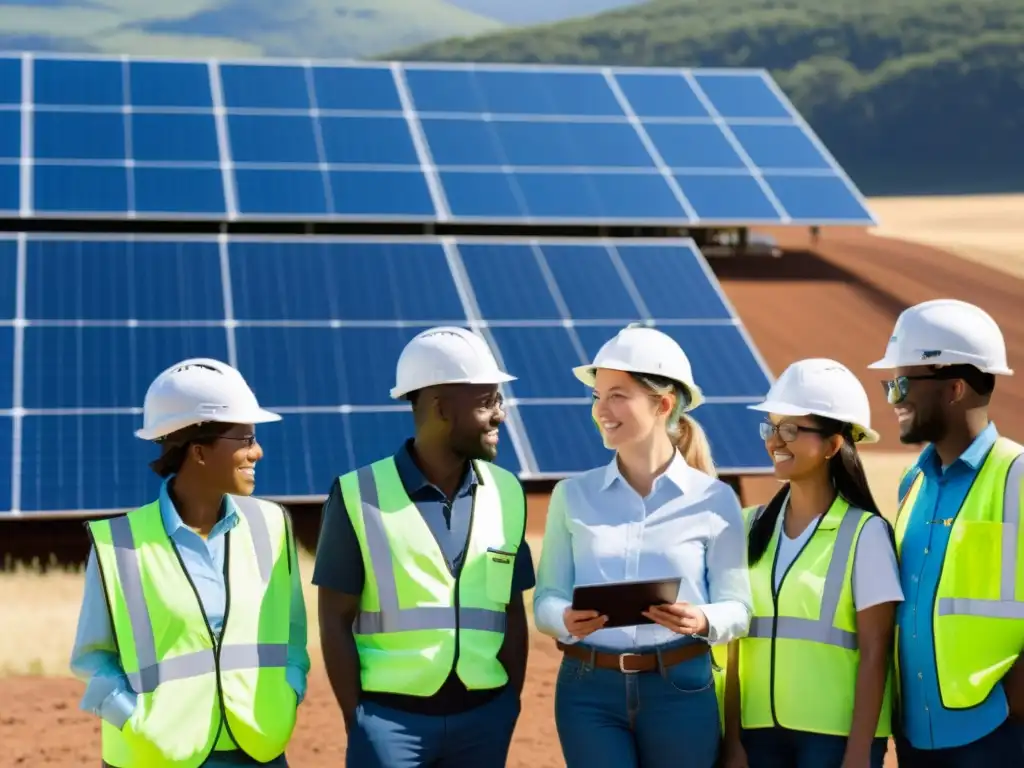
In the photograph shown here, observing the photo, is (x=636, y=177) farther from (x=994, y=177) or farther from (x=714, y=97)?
(x=994, y=177)

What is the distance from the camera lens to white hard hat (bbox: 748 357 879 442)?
5.86 metres

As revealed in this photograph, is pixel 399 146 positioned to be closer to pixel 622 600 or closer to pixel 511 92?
pixel 511 92

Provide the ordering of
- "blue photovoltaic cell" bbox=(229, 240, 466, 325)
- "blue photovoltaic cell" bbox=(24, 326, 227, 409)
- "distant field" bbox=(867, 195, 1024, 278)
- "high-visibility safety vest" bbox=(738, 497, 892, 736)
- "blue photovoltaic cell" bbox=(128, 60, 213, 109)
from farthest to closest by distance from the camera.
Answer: "distant field" bbox=(867, 195, 1024, 278) → "blue photovoltaic cell" bbox=(128, 60, 213, 109) → "blue photovoltaic cell" bbox=(229, 240, 466, 325) → "blue photovoltaic cell" bbox=(24, 326, 227, 409) → "high-visibility safety vest" bbox=(738, 497, 892, 736)

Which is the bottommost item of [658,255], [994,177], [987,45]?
[658,255]

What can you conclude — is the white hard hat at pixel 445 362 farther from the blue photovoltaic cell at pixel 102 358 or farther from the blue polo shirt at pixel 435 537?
the blue photovoltaic cell at pixel 102 358

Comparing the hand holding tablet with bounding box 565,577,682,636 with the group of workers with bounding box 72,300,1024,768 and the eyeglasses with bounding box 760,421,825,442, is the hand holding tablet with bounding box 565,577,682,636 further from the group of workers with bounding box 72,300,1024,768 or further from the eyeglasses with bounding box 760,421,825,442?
the eyeglasses with bounding box 760,421,825,442

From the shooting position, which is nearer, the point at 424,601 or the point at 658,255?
the point at 424,601

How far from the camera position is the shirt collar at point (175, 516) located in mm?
5352

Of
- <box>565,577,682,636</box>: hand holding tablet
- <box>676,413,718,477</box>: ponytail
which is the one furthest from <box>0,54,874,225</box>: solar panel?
<box>565,577,682,636</box>: hand holding tablet

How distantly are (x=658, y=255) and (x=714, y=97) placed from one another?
5472mm

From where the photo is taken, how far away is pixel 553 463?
1349 cm

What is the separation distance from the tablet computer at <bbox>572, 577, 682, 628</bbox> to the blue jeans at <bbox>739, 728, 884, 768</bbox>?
2.54 feet

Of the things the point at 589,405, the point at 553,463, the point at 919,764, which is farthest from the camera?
the point at 589,405

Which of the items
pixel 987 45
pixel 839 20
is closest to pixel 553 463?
pixel 987 45
